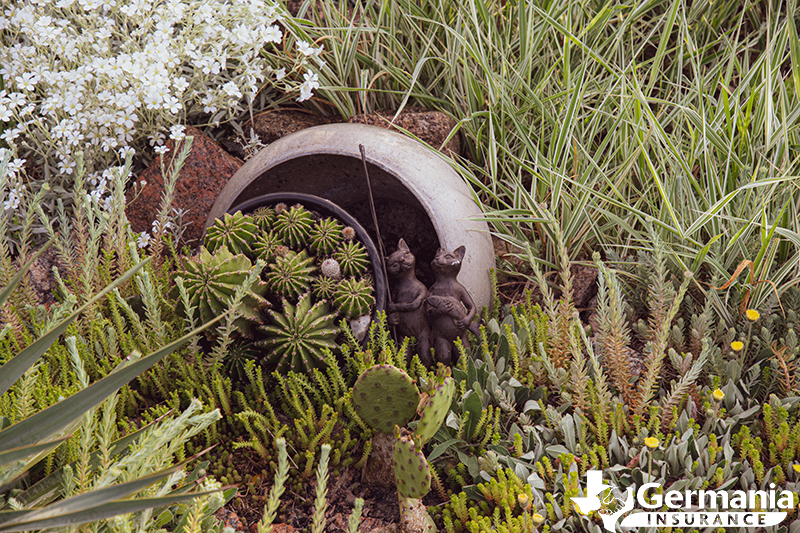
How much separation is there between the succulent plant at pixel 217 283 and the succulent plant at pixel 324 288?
17cm

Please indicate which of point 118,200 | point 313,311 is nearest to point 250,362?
point 313,311

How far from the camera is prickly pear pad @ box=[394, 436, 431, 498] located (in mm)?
1392

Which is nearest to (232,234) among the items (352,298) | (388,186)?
(352,298)

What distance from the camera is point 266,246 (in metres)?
1.90

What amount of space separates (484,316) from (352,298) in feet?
1.82

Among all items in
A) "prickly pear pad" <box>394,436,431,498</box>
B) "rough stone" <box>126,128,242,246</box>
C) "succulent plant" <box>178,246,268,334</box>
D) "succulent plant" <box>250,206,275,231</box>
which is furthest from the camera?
"rough stone" <box>126,128,242,246</box>

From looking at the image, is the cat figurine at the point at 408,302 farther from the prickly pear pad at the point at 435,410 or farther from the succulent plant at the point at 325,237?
the prickly pear pad at the point at 435,410

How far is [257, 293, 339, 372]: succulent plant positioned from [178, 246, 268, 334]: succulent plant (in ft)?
0.26

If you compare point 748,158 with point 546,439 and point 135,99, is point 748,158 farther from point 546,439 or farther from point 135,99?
point 135,99

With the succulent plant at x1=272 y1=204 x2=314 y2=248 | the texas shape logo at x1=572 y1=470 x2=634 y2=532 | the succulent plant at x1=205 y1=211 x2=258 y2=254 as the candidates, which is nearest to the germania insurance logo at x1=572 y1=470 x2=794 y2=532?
the texas shape logo at x1=572 y1=470 x2=634 y2=532

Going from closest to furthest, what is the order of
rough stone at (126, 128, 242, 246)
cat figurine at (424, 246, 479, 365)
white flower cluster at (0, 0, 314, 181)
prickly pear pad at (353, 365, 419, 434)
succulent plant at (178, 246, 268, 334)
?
prickly pear pad at (353, 365, 419, 434)
succulent plant at (178, 246, 268, 334)
cat figurine at (424, 246, 479, 365)
white flower cluster at (0, 0, 314, 181)
rough stone at (126, 128, 242, 246)

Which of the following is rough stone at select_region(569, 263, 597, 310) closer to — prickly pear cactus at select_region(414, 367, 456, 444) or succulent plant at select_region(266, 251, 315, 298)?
prickly pear cactus at select_region(414, 367, 456, 444)

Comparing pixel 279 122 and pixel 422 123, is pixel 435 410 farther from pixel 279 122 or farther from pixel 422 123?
pixel 279 122

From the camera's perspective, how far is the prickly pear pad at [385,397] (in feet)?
4.99
